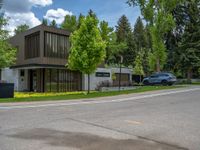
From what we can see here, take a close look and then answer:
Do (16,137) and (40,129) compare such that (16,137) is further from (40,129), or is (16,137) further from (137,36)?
(137,36)

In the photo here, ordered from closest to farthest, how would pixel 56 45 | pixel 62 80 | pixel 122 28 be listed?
pixel 56 45 → pixel 62 80 → pixel 122 28

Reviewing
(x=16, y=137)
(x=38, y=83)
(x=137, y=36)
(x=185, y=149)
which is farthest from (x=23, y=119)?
(x=137, y=36)

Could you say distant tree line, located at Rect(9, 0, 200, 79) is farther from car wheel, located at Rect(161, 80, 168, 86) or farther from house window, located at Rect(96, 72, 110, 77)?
car wheel, located at Rect(161, 80, 168, 86)

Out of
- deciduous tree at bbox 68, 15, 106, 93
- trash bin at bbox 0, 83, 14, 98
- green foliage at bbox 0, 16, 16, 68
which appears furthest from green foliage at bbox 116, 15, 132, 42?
trash bin at bbox 0, 83, 14, 98

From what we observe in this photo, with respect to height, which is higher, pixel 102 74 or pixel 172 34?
pixel 172 34

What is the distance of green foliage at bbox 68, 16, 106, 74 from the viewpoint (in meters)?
24.7

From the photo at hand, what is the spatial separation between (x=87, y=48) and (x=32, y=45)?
9086 mm

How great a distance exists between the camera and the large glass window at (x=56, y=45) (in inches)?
1172

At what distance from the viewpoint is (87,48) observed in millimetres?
24797

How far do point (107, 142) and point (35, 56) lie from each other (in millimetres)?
24581

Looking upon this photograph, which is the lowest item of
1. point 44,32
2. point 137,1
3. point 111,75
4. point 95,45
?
point 111,75

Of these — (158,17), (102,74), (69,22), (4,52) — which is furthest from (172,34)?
(69,22)

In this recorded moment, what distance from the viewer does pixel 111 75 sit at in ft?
121

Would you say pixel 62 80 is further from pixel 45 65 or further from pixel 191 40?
pixel 191 40
